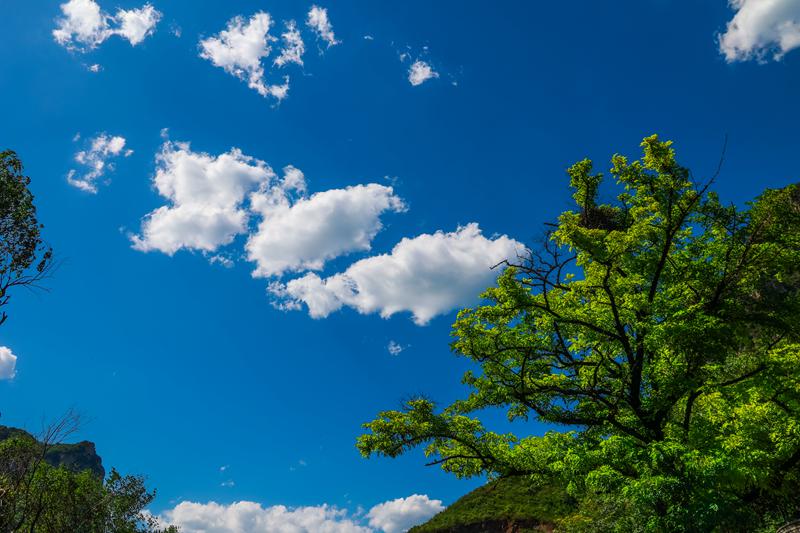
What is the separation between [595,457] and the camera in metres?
12.5

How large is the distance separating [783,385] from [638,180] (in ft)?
22.0

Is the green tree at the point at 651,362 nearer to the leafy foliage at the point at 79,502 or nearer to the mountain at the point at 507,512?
the leafy foliage at the point at 79,502

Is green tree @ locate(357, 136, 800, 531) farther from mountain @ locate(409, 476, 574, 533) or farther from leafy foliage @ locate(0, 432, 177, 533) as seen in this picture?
mountain @ locate(409, 476, 574, 533)

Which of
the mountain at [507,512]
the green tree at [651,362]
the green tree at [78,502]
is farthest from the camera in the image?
the mountain at [507,512]

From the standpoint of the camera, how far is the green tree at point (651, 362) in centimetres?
1217

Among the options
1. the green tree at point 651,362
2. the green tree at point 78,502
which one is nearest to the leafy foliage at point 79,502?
the green tree at point 78,502

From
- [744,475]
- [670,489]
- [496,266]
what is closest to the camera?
[670,489]

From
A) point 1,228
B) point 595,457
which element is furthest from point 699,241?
point 1,228

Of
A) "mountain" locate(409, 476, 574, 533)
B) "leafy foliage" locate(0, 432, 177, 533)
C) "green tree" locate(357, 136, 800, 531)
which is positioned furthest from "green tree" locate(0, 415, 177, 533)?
"mountain" locate(409, 476, 574, 533)

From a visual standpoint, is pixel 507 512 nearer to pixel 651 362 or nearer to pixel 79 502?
pixel 79 502

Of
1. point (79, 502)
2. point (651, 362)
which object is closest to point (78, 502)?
point (79, 502)

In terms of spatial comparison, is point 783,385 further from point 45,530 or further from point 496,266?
point 45,530

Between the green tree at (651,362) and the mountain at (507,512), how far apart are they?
41678mm

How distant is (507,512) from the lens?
204 feet
